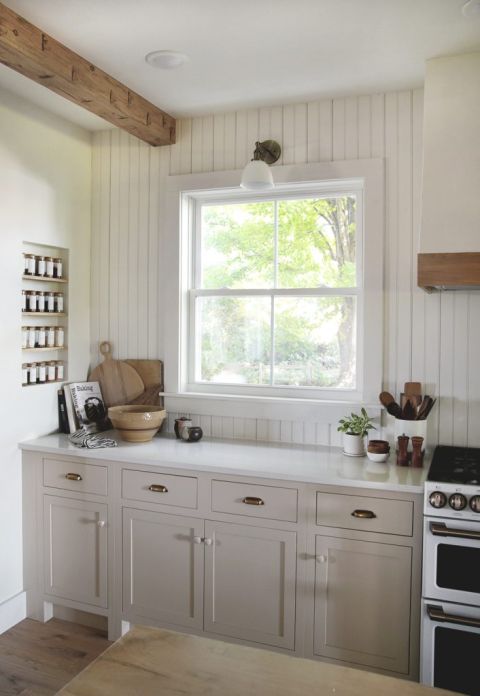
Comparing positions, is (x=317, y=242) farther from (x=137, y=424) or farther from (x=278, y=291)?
(x=137, y=424)

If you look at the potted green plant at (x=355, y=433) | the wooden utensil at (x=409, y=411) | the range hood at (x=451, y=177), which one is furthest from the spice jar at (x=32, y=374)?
the range hood at (x=451, y=177)

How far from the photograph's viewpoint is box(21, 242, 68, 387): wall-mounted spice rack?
3.15m

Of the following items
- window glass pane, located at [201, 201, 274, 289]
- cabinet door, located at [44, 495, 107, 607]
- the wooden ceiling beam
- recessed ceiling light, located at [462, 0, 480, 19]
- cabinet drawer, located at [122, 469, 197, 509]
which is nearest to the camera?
recessed ceiling light, located at [462, 0, 480, 19]

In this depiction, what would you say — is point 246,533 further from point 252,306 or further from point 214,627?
point 252,306

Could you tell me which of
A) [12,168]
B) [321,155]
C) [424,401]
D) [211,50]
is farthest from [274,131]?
[424,401]

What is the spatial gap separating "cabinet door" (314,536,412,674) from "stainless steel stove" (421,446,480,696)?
15 centimetres

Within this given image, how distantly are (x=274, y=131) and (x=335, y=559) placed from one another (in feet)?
7.12

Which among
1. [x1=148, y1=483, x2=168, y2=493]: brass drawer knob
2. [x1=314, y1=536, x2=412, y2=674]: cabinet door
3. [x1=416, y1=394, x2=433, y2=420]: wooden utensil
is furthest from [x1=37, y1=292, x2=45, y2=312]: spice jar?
[x1=416, y1=394, x2=433, y2=420]: wooden utensil

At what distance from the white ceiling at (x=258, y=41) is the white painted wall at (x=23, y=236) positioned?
9.9 inches

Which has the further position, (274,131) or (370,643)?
(274,131)

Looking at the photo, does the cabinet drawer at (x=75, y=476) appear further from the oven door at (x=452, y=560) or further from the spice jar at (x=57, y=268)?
the oven door at (x=452, y=560)

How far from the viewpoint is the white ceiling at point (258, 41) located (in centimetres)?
214

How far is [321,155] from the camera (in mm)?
3031

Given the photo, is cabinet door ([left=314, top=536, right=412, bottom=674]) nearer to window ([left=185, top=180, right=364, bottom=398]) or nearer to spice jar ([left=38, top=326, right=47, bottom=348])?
window ([left=185, top=180, right=364, bottom=398])
